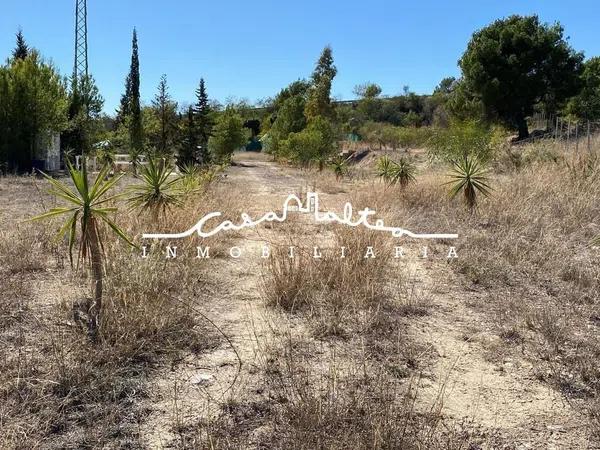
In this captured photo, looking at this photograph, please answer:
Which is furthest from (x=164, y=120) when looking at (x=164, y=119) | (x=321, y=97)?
(x=321, y=97)

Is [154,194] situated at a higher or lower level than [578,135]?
lower

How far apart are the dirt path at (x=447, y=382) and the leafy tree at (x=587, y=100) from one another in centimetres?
2116

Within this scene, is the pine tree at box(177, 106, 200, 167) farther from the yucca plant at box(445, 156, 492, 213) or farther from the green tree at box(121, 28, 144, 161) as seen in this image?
the yucca plant at box(445, 156, 492, 213)

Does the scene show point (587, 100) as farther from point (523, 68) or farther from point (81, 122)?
point (81, 122)

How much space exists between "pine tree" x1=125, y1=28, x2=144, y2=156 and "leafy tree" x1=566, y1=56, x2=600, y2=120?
19.1 metres

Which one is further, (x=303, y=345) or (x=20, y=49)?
(x=20, y=49)

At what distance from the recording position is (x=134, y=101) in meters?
30.9

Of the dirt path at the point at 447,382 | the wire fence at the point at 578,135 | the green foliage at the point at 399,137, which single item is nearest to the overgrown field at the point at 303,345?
the dirt path at the point at 447,382

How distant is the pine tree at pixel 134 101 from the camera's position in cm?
2433

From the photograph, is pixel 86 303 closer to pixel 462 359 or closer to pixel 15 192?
pixel 462 359

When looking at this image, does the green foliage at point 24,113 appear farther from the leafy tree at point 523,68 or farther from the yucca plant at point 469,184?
the leafy tree at point 523,68

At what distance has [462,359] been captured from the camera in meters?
3.03

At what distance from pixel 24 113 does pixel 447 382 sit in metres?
17.9

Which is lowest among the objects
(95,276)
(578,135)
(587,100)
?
(95,276)
